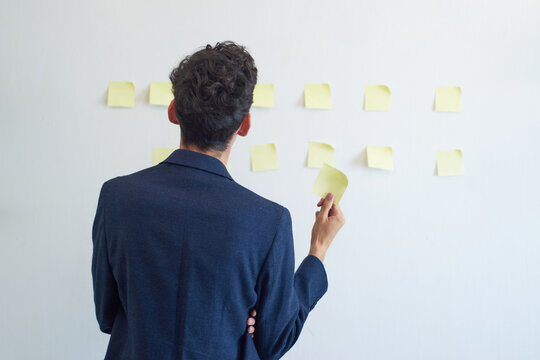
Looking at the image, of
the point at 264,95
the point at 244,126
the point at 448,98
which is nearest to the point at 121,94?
the point at 264,95

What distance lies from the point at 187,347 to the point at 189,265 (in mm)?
114

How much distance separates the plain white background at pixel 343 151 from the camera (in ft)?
3.98

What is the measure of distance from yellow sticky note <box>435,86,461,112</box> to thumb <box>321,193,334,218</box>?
0.53m

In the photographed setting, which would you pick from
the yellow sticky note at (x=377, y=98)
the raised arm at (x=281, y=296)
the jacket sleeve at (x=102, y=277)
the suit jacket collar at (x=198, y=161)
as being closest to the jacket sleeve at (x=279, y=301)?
the raised arm at (x=281, y=296)

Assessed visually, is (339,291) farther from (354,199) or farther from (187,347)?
(187,347)

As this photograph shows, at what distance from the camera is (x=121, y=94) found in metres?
1.22

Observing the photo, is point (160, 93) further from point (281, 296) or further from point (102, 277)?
point (281, 296)

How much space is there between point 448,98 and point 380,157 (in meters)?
0.23

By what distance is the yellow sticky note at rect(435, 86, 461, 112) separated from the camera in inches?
47.9

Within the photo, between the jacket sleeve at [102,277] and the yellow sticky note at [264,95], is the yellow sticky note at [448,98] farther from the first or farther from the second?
the jacket sleeve at [102,277]

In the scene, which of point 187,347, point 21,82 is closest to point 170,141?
point 21,82

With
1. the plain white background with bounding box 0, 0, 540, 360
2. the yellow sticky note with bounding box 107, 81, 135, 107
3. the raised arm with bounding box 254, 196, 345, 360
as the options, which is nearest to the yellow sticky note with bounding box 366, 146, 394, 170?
the plain white background with bounding box 0, 0, 540, 360

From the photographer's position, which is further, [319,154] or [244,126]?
[319,154]

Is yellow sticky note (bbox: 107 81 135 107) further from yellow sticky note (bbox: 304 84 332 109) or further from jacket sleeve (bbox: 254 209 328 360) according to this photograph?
jacket sleeve (bbox: 254 209 328 360)
